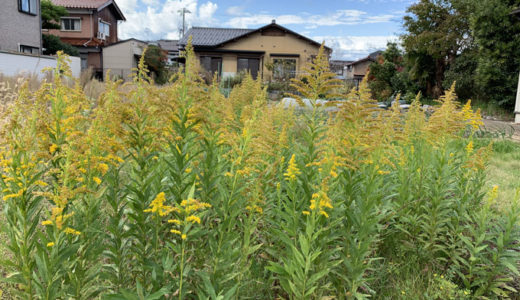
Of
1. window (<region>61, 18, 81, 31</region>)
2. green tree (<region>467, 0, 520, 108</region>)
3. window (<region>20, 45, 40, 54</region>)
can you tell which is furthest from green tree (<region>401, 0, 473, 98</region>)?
window (<region>61, 18, 81, 31</region>)

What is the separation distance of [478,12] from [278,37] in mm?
19264

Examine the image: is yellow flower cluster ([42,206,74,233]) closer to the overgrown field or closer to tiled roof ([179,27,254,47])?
the overgrown field

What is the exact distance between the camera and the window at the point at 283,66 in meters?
30.3

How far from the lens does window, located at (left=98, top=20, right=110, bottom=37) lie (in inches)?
1420

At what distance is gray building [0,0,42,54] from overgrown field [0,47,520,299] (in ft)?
73.5

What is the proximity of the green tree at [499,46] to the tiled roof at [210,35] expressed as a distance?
21.6 metres

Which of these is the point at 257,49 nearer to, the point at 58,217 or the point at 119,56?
the point at 119,56

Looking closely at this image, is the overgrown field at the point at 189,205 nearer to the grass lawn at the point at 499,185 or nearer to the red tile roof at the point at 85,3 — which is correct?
the grass lawn at the point at 499,185

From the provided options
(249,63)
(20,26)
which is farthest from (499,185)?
(249,63)

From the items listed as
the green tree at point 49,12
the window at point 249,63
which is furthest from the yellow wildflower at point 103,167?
the green tree at point 49,12

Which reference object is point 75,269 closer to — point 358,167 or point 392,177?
point 358,167

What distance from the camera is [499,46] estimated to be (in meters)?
16.2

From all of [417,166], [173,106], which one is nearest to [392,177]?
[417,166]

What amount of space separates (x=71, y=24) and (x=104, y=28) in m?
3.23
